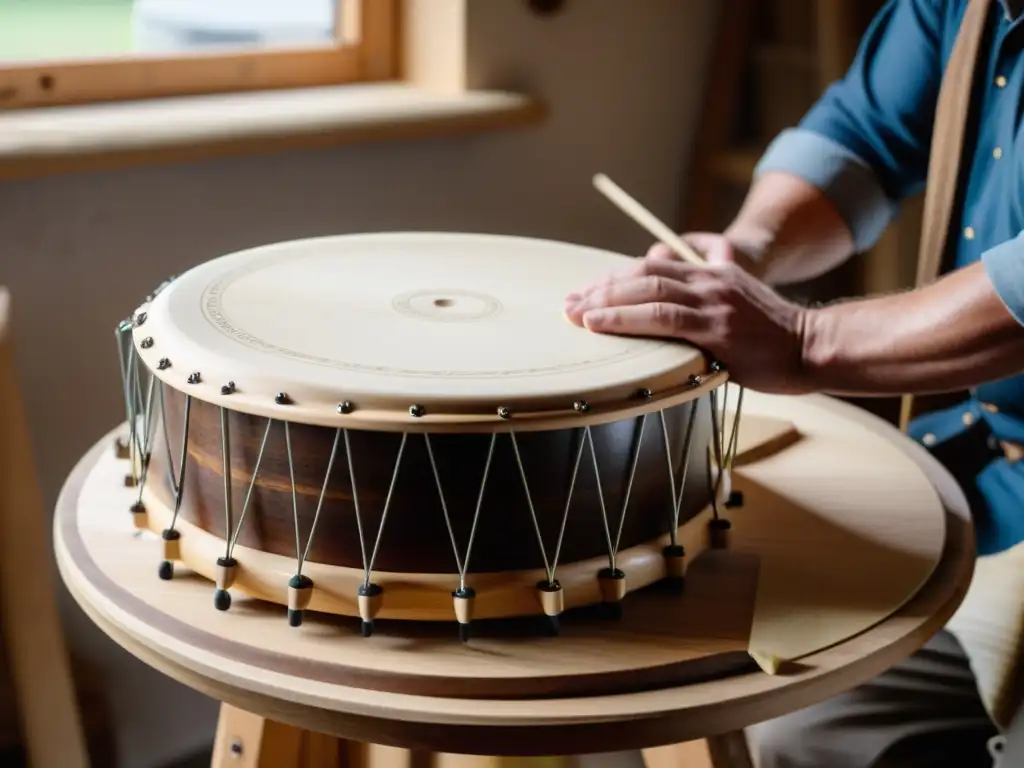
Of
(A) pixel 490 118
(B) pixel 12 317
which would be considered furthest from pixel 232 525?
(A) pixel 490 118

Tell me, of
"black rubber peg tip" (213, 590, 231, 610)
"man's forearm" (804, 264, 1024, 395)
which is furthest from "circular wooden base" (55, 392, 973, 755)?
"man's forearm" (804, 264, 1024, 395)

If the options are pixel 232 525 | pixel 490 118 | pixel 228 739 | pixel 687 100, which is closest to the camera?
pixel 232 525

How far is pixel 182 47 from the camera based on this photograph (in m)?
1.61

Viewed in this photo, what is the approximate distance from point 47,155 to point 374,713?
2.69 ft

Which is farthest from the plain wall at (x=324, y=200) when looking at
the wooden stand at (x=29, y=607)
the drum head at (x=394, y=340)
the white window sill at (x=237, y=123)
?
the drum head at (x=394, y=340)

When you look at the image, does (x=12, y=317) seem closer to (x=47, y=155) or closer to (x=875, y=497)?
(x=47, y=155)

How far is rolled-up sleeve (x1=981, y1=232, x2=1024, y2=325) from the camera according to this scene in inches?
35.7

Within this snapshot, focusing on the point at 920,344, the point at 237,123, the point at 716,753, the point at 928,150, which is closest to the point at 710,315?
the point at 920,344

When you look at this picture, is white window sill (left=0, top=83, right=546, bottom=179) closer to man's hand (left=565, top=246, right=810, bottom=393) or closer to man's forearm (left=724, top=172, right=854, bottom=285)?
man's forearm (left=724, top=172, right=854, bottom=285)

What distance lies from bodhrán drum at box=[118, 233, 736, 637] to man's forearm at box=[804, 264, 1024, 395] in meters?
0.11

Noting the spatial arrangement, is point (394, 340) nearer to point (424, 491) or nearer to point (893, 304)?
point (424, 491)

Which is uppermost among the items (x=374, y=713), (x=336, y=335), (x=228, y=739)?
(x=336, y=335)

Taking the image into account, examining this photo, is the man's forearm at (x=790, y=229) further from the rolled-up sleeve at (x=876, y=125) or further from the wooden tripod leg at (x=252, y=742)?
the wooden tripod leg at (x=252, y=742)

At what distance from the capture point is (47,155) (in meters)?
1.28
